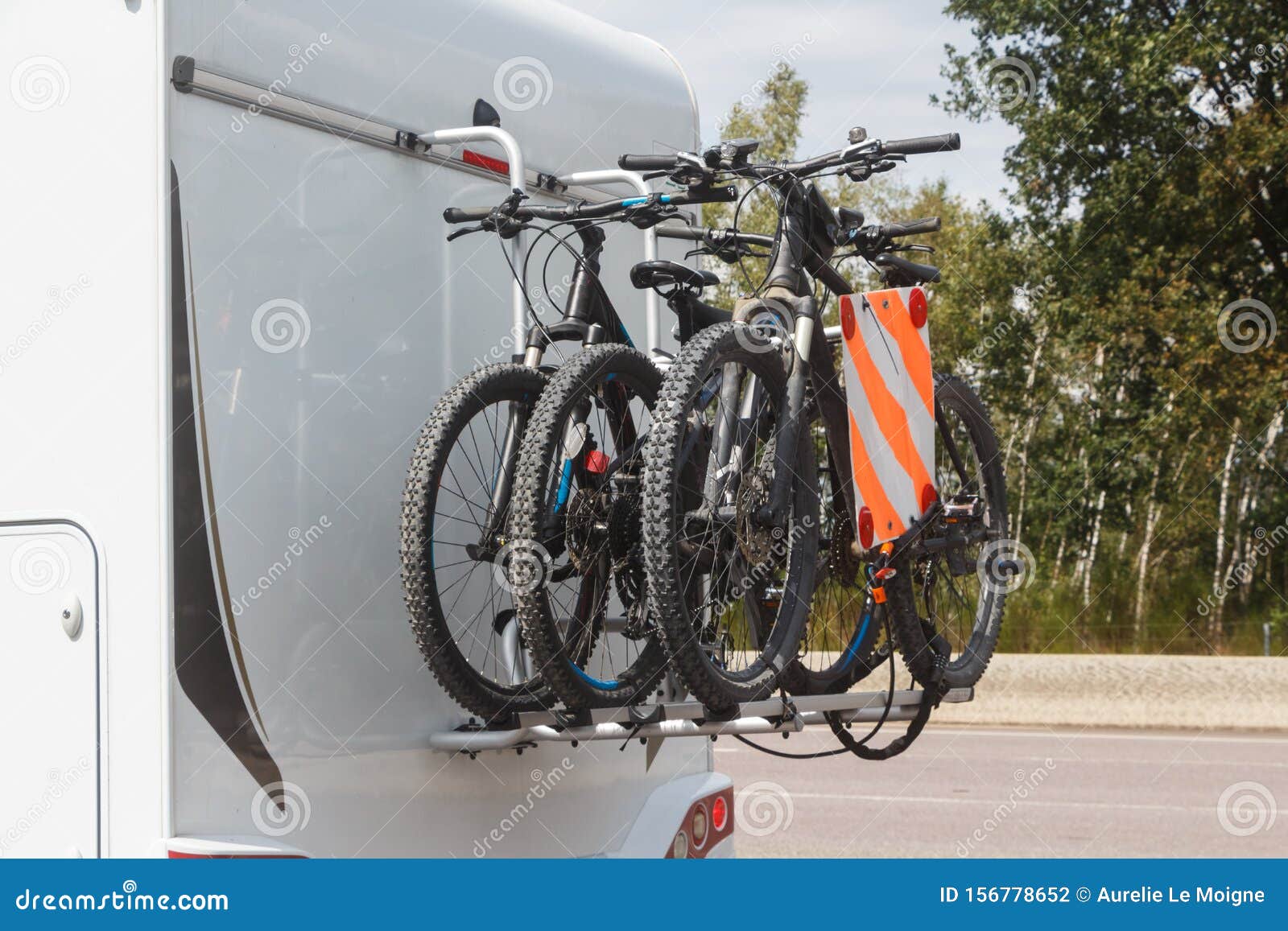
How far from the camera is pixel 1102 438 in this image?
17766mm

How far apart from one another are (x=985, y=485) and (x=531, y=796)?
1982 millimetres

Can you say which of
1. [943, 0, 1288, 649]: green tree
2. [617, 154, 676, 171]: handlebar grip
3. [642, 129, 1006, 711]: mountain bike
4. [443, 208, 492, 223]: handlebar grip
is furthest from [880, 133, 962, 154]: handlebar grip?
[943, 0, 1288, 649]: green tree

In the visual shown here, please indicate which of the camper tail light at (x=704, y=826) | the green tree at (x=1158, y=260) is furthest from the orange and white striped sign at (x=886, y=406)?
the green tree at (x=1158, y=260)

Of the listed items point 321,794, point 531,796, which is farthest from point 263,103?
point 531,796

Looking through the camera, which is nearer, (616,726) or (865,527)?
(616,726)

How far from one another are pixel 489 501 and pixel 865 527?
3.62ft

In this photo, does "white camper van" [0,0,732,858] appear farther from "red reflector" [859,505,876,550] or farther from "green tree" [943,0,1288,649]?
"green tree" [943,0,1288,649]

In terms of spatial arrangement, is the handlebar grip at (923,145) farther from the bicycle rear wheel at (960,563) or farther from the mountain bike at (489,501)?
the bicycle rear wheel at (960,563)

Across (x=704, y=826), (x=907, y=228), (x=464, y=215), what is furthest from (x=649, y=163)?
(x=704, y=826)

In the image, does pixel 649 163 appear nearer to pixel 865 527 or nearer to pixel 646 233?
pixel 646 233

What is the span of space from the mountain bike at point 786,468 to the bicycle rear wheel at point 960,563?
0.04ft

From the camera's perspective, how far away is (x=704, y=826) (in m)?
4.43

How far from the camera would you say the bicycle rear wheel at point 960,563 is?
4.05 m

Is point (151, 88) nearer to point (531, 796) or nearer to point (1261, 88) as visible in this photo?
point (531, 796)
